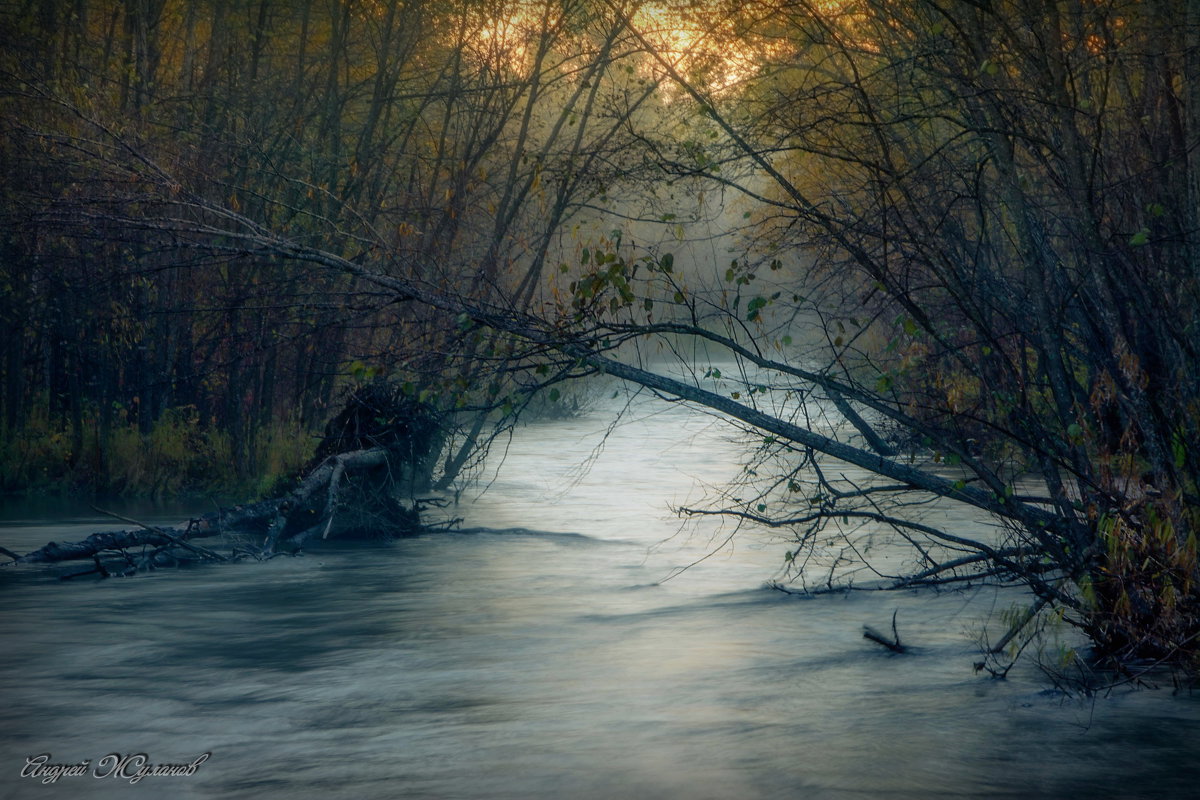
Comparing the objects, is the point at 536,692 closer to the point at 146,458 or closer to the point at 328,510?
the point at 328,510

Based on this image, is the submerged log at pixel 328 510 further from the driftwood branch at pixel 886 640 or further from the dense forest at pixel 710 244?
the driftwood branch at pixel 886 640

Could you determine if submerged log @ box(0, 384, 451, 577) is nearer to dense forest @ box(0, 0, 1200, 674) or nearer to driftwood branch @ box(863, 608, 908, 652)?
dense forest @ box(0, 0, 1200, 674)

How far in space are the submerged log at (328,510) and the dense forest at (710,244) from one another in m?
0.90

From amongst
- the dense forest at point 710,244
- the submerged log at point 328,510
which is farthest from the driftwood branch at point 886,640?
the submerged log at point 328,510

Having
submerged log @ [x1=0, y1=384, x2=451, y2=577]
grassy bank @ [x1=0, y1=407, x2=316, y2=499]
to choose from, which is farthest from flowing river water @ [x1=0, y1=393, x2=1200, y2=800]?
grassy bank @ [x1=0, y1=407, x2=316, y2=499]

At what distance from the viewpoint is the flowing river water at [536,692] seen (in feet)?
21.6

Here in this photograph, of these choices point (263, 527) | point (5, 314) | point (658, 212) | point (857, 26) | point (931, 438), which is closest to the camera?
point (931, 438)

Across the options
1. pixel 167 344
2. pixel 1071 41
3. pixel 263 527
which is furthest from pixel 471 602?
pixel 167 344

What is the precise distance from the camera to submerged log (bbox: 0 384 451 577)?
12.3 metres

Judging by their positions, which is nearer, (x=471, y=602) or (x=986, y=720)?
(x=986, y=720)

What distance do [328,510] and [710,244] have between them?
19.2 ft

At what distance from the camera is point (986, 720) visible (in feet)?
24.2

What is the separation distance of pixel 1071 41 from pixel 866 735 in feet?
16.4

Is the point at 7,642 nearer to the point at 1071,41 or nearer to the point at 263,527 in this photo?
the point at 263,527
